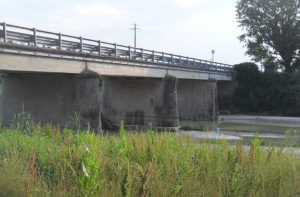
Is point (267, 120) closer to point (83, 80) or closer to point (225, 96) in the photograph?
point (225, 96)

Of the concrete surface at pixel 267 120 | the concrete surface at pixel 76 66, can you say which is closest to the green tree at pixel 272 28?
the concrete surface at pixel 267 120

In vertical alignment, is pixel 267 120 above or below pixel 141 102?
below

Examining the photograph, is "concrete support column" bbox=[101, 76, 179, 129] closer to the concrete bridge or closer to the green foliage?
the concrete bridge

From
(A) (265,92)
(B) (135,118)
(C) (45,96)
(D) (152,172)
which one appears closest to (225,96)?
(A) (265,92)

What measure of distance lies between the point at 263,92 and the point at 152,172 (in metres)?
50.5

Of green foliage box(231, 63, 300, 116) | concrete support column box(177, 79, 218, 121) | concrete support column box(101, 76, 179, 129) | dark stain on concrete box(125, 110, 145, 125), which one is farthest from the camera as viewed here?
green foliage box(231, 63, 300, 116)

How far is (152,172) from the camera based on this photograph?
445 centimetres

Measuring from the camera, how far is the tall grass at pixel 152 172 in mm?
4441

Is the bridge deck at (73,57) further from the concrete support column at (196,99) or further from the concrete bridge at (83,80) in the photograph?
the concrete support column at (196,99)

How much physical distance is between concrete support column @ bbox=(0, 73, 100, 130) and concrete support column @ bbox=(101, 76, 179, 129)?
9103mm

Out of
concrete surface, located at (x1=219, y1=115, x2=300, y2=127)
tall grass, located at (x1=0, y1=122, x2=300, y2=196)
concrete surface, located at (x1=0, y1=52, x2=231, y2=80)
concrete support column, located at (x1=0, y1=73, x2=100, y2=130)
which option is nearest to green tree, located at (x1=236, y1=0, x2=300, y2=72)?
concrete surface, located at (x1=219, y1=115, x2=300, y2=127)

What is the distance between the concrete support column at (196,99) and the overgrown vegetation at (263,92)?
9919mm

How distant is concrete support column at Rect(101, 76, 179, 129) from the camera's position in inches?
1181

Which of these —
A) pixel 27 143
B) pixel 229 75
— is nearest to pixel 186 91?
pixel 229 75
